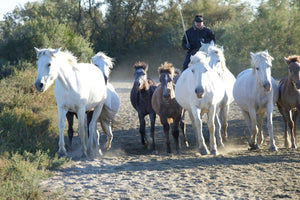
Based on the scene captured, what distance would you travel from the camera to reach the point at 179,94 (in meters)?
7.58

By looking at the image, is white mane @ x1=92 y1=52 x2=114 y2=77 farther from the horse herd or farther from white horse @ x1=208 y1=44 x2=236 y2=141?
white horse @ x1=208 y1=44 x2=236 y2=141

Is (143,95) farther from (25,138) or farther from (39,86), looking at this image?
(39,86)

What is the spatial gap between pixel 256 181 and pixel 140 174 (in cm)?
175

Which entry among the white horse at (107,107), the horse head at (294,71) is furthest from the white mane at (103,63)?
the horse head at (294,71)

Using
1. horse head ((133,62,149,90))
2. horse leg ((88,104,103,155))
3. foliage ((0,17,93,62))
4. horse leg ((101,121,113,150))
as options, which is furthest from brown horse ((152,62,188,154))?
foliage ((0,17,93,62))

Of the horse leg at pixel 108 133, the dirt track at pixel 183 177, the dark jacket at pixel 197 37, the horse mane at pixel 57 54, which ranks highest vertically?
the dark jacket at pixel 197 37

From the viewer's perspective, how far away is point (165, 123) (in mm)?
7645

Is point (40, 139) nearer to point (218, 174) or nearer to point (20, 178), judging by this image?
point (20, 178)

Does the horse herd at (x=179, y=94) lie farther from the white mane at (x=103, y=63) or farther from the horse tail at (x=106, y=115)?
the white mane at (x=103, y=63)

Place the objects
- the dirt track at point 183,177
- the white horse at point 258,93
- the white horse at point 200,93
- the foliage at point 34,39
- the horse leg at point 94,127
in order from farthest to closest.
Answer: the foliage at point 34,39, the horse leg at point 94,127, the white horse at point 258,93, the white horse at point 200,93, the dirt track at point 183,177

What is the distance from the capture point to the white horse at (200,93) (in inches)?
271

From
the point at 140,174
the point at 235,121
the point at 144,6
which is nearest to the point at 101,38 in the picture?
the point at 144,6

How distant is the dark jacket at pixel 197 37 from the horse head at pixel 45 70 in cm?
423

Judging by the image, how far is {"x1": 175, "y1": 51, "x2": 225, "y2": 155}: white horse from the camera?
688 centimetres
